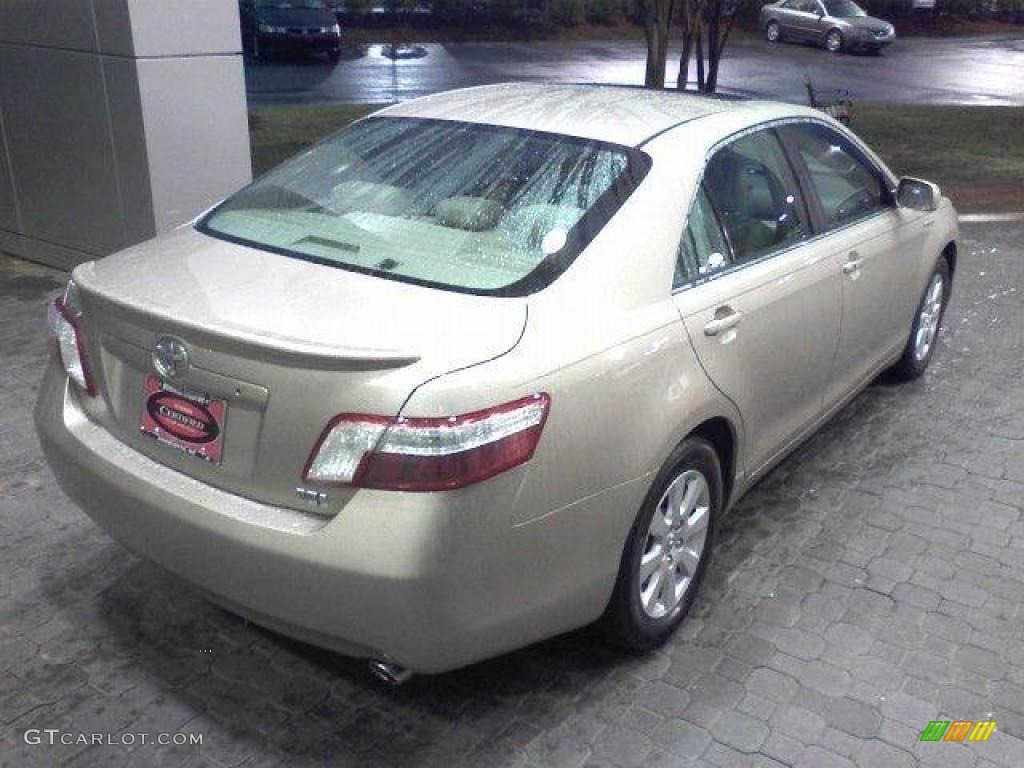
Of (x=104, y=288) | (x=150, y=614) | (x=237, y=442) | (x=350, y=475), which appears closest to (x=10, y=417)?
(x=150, y=614)

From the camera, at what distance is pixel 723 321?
3.36m

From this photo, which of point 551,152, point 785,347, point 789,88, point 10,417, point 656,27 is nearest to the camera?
point 551,152

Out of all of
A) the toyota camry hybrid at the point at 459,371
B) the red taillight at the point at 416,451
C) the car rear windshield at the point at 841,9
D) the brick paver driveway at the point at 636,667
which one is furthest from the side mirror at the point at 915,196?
the car rear windshield at the point at 841,9

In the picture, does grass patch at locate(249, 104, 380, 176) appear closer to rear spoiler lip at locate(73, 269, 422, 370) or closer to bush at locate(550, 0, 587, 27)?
rear spoiler lip at locate(73, 269, 422, 370)

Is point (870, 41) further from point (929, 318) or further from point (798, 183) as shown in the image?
point (798, 183)

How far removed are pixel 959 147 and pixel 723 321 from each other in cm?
1198

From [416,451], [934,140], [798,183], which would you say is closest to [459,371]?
[416,451]

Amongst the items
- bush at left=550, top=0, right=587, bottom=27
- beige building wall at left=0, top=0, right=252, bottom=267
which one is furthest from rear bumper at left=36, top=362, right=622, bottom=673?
bush at left=550, top=0, right=587, bottom=27

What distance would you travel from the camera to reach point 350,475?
8.38 feet

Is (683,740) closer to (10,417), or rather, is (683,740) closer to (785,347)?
(785,347)

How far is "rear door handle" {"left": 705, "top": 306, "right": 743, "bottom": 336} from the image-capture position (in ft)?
10.8

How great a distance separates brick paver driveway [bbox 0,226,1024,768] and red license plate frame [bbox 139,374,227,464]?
31.6 inches

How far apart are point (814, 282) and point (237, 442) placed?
7.39 ft

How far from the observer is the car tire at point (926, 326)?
17.9 ft
